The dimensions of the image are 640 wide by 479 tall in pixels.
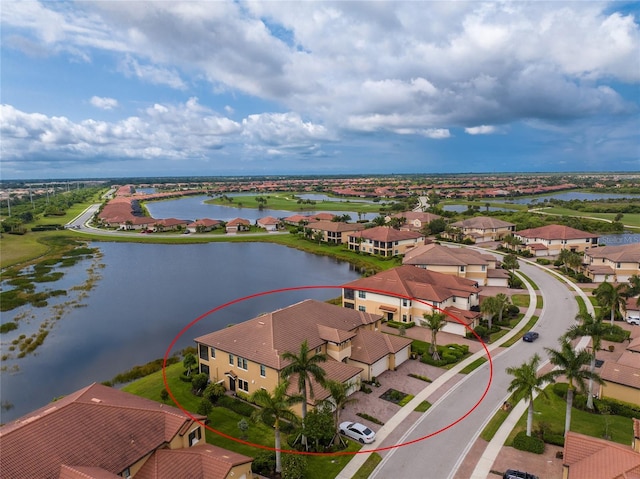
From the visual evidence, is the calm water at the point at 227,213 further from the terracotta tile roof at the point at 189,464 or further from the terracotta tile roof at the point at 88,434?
the terracotta tile roof at the point at 189,464

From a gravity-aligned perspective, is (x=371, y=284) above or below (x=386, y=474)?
above

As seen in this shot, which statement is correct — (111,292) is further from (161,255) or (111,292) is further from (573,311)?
(573,311)

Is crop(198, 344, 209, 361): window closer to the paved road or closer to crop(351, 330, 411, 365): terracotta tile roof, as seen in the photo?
crop(351, 330, 411, 365): terracotta tile roof

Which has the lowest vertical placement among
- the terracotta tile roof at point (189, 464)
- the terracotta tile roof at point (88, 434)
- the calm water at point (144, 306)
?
the calm water at point (144, 306)

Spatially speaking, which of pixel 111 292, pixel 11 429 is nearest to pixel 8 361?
pixel 111 292

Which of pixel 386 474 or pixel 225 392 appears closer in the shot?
pixel 386 474

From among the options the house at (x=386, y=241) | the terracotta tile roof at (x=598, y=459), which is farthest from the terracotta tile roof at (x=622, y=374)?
the house at (x=386, y=241)

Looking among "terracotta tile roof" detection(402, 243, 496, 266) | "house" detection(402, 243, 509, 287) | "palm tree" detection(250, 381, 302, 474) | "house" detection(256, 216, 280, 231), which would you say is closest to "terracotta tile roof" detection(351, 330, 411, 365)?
"palm tree" detection(250, 381, 302, 474)

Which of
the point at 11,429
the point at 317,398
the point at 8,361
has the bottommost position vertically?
the point at 8,361
